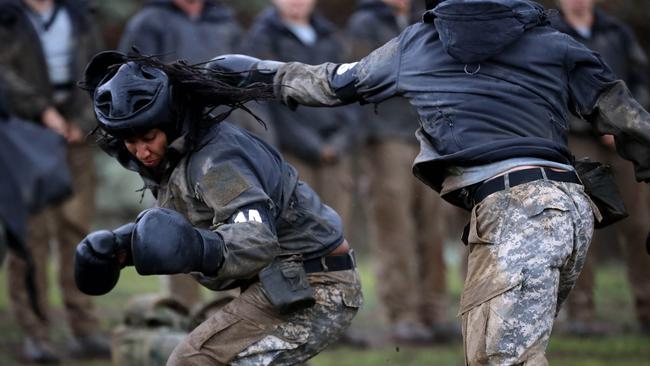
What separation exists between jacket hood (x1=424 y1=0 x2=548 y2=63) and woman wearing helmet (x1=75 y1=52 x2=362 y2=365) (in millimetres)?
881

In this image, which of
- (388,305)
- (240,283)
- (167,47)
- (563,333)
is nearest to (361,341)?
(388,305)

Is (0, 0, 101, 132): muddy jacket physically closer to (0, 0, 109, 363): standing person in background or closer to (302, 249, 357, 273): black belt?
(0, 0, 109, 363): standing person in background

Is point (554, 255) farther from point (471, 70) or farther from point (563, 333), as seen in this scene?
point (563, 333)

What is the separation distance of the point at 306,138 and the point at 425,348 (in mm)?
1816

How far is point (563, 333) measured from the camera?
10.4 meters

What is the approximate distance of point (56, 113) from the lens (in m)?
9.42

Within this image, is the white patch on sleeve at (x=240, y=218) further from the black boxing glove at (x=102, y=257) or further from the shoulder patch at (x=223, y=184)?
the black boxing glove at (x=102, y=257)

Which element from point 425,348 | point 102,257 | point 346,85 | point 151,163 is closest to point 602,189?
point 346,85

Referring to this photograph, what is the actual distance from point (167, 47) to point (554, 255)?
482 cm

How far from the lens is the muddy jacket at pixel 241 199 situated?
518cm

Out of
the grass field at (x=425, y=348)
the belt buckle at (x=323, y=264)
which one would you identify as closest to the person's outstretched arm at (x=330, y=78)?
the belt buckle at (x=323, y=264)

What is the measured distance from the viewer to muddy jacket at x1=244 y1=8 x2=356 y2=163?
32.6ft

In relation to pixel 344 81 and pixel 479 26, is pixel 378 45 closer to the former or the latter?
pixel 344 81

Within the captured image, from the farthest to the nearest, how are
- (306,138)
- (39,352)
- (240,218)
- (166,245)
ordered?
(306,138), (39,352), (240,218), (166,245)
